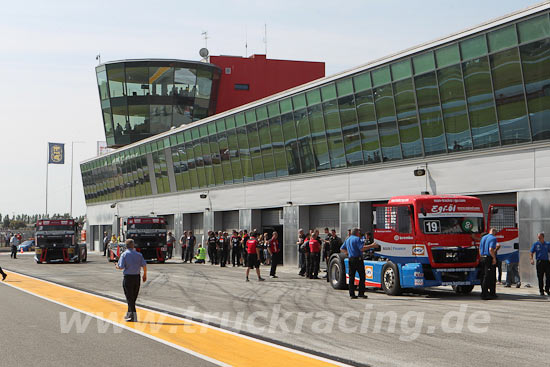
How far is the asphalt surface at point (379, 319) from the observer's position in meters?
9.88

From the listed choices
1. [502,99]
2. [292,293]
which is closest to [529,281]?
[502,99]

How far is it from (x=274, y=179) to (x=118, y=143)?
30.0 m

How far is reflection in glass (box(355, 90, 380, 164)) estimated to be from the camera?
3136cm

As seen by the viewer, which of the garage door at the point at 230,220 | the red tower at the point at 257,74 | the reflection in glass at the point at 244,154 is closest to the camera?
the reflection in glass at the point at 244,154

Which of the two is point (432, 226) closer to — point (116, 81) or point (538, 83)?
point (538, 83)

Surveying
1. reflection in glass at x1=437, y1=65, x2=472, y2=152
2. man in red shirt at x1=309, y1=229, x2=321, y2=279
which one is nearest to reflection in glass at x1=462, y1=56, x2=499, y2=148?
reflection in glass at x1=437, y1=65, x2=472, y2=152

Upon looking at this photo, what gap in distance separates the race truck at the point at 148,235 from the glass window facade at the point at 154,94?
2350cm

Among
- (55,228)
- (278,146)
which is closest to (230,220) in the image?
(278,146)

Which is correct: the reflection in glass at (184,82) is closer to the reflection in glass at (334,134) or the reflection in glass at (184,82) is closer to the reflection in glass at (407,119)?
the reflection in glass at (334,134)

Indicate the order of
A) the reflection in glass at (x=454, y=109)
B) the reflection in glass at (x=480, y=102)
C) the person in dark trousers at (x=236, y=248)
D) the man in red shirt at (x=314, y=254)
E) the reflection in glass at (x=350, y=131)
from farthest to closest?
the person in dark trousers at (x=236, y=248), the reflection in glass at (x=350, y=131), the reflection in glass at (x=454, y=109), the man in red shirt at (x=314, y=254), the reflection in glass at (x=480, y=102)

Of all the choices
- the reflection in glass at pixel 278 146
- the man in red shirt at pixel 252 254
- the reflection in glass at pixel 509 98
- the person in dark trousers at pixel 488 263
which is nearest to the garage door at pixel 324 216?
the reflection in glass at pixel 278 146

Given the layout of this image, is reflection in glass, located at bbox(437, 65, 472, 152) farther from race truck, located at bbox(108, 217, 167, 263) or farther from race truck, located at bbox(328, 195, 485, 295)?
race truck, located at bbox(108, 217, 167, 263)

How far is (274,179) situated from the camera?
40219mm

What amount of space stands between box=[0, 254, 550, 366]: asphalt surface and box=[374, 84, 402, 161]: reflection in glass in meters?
9.45
